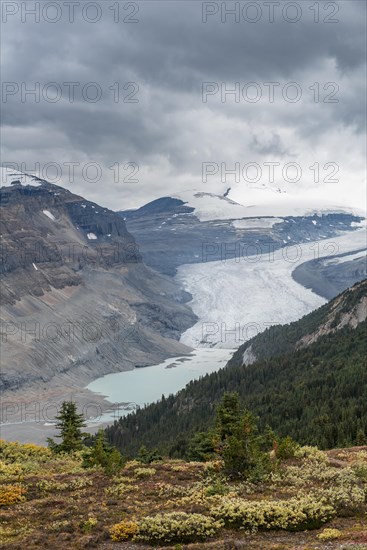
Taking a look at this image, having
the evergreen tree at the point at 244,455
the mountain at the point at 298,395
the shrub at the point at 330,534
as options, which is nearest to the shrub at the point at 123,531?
the shrub at the point at 330,534

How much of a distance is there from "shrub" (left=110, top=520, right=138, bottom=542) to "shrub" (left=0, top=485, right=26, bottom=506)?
7320 mm

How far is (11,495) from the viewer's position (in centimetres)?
2855

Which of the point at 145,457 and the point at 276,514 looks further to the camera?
the point at 145,457

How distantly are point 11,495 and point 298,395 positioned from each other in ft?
240

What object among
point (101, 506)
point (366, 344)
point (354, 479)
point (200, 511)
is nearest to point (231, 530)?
point (200, 511)

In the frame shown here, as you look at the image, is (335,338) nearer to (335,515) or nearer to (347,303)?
(347,303)

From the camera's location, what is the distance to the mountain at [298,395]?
76.1m

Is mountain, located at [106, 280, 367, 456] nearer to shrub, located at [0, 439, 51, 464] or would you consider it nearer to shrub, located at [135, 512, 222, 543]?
shrub, located at [0, 439, 51, 464]

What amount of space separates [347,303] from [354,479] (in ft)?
424

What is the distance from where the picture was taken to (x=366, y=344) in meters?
120

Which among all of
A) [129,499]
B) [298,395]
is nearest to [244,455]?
[129,499]

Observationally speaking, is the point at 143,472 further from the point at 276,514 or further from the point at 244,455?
the point at 276,514

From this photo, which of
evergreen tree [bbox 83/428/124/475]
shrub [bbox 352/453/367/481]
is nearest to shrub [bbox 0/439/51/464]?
evergreen tree [bbox 83/428/124/475]

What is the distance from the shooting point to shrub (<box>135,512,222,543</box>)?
72.4 feet
